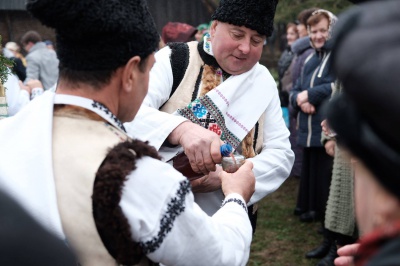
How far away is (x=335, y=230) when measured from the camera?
14.5 ft

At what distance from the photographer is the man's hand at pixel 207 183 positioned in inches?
103

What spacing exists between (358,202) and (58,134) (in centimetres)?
93

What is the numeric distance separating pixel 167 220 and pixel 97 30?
58 cm

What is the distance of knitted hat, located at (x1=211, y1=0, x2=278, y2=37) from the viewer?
2.69 m

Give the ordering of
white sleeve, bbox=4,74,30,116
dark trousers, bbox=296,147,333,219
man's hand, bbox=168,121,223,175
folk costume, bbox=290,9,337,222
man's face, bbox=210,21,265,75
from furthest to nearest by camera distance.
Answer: dark trousers, bbox=296,147,333,219
folk costume, bbox=290,9,337,222
white sleeve, bbox=4,74,30,116
man's face, bbox=210,21,265,75
man's hand, bbox=168,121,223,175

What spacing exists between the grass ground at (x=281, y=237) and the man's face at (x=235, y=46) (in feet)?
9.20

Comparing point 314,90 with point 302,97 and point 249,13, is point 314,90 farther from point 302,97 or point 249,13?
point 249,13

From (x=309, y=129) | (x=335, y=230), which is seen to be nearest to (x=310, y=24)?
(x=309, y=129)

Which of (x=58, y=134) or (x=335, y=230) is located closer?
(x=58, y=134)

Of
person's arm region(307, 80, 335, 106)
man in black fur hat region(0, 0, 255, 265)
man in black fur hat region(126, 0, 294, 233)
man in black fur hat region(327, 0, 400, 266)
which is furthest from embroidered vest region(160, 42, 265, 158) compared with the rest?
person's arm region(307, 80, 335, 106)

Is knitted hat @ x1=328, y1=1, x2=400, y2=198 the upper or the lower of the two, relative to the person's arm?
upper

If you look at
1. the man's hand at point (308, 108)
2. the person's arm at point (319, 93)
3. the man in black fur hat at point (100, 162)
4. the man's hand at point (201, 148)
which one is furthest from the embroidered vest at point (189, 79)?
the man's hand at point (308, 108)

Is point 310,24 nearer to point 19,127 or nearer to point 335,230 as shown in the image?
point 335,230

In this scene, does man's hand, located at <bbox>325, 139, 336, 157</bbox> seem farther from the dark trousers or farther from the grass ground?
the grass ground
